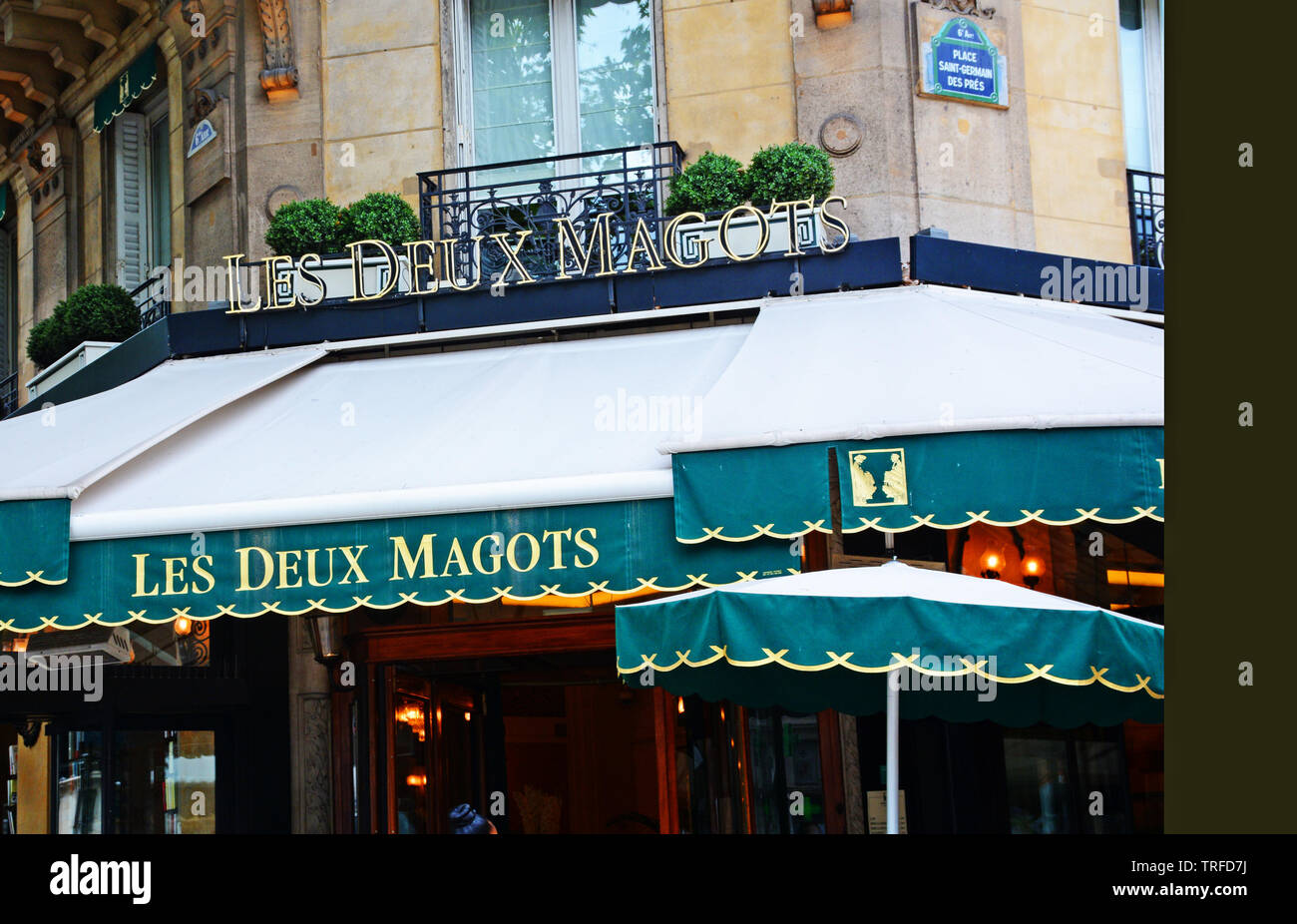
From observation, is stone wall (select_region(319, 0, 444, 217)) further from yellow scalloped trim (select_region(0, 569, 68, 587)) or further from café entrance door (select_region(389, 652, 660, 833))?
yellow scalloped trim (select_region(0, 569, 68, 587))

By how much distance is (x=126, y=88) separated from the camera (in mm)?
12430

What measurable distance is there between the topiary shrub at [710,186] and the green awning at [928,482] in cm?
285

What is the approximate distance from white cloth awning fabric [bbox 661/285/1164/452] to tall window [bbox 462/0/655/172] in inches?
89.1

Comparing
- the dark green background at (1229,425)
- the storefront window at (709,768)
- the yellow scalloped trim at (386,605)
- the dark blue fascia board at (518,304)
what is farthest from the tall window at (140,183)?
the dark green background at (1229,425)

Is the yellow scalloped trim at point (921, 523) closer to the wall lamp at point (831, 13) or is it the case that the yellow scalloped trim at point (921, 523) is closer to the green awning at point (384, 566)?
the green awning at point (384, 566)

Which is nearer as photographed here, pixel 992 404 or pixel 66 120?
pixel 992 404

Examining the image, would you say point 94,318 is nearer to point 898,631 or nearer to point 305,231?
point 305,231

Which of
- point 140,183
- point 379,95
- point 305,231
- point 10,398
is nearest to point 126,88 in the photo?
point 140,183

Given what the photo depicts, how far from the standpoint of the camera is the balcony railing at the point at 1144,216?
10344 millimetres

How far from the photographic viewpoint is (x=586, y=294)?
9531 mm

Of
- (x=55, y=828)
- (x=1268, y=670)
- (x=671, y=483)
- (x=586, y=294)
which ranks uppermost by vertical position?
(x=586, y=294)
